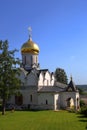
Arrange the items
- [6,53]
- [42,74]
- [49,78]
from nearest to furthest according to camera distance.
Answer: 1. [6,53]
2. [42,74]
3. [49,78]

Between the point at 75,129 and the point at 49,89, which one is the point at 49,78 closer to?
the point at 49,89

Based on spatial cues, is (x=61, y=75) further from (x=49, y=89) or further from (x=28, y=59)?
(x=49, y=89)

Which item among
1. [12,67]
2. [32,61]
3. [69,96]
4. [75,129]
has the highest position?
[32,61]

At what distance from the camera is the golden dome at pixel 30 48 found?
56.8 meters

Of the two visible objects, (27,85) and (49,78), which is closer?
(27,85)

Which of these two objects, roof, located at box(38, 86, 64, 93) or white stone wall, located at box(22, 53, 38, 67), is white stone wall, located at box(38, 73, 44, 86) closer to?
roof, located at box(38, 86, 64, 93)

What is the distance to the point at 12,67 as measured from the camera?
134 ft

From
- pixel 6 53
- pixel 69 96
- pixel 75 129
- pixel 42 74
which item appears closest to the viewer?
pixel 75 129

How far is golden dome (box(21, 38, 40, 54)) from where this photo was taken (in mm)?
56812

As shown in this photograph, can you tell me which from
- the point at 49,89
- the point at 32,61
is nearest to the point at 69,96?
the point at 49,89

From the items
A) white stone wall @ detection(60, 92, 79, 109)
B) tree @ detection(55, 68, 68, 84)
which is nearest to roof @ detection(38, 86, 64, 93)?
white stone wall @ detection(60, 92, 79, 109)

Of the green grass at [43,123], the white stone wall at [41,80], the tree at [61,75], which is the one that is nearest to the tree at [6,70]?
the green grass at [43,123]

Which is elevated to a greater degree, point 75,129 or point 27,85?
point 27,85

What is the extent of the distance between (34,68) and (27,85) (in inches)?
152
